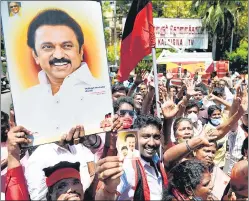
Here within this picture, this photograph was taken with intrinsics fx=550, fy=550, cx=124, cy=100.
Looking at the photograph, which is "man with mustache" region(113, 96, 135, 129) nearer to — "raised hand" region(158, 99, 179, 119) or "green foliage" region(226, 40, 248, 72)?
"raised hand" region(158, 99, 179, 119)

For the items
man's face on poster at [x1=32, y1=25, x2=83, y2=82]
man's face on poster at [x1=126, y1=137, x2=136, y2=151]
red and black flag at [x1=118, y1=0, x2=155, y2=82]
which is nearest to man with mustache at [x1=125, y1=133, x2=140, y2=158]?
man's face on poster at [x1=126, y1=137, x2=136, y2=151]

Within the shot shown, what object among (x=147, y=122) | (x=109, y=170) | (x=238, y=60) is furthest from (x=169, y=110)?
(x=238, y=60)

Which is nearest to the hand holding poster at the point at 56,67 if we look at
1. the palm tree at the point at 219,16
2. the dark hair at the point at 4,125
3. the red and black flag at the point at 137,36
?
the dark hair at the point at 4,125

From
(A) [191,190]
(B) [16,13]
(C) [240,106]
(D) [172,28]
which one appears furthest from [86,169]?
(D) [172,28]

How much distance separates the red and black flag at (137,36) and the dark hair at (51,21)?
1.18 metres

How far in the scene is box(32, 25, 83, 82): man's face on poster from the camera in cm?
292

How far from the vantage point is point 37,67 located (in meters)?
2.94

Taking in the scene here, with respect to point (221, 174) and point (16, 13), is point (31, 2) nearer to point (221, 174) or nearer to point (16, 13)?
point (16, 13)

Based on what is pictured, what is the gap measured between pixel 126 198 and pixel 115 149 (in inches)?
12.1

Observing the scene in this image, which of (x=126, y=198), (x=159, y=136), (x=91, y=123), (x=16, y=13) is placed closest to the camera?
(x=16, y=13)

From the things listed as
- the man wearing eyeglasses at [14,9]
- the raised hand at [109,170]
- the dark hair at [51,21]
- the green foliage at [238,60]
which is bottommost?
the green foliage at [238,60]

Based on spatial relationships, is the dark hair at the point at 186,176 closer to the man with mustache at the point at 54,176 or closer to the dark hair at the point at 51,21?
the man with mustache at the point at 54,176

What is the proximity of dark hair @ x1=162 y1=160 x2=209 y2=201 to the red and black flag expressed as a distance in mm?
1114

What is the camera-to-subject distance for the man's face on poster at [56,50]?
2.92 m
